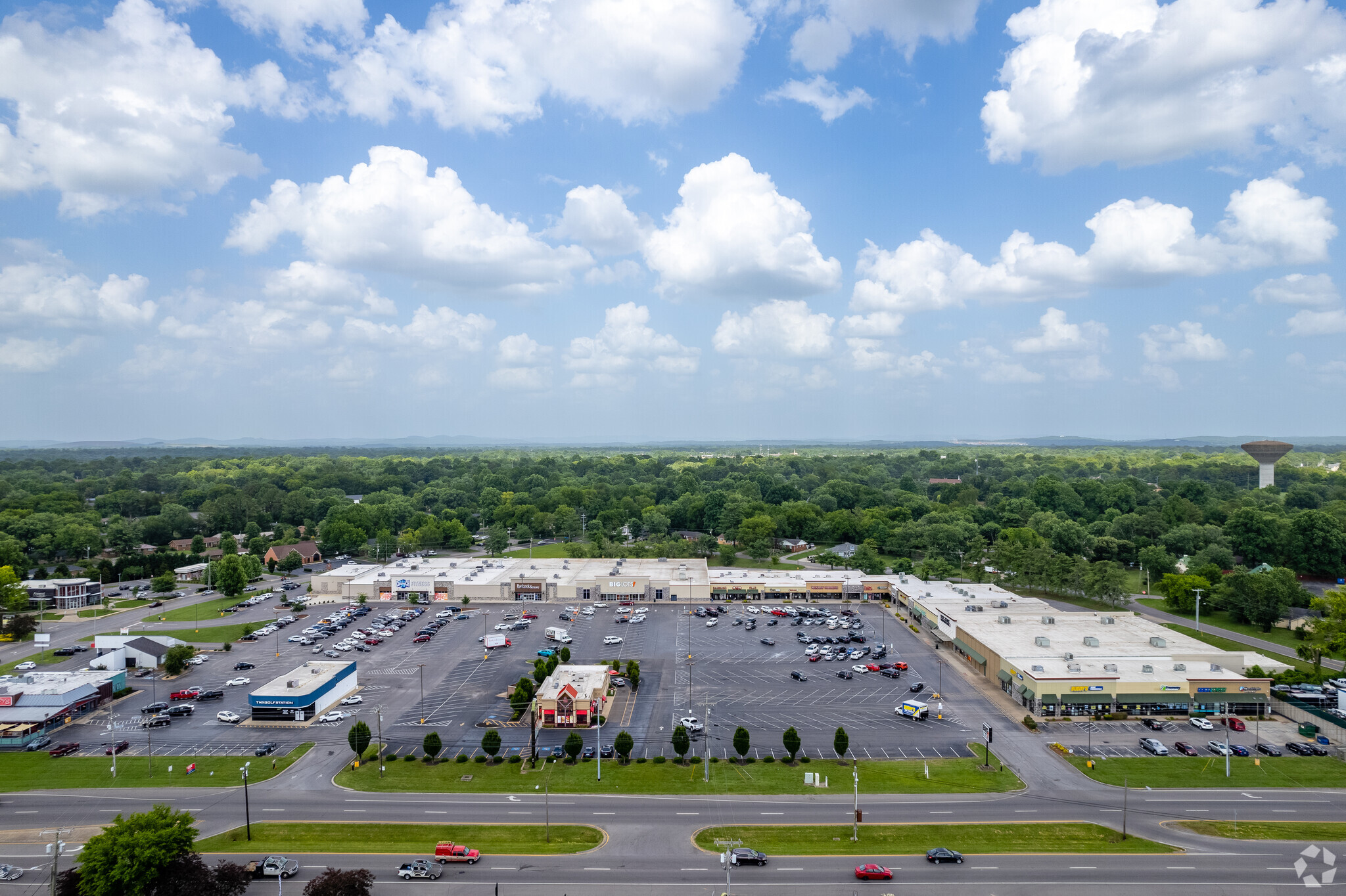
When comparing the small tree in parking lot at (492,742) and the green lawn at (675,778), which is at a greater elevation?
the small tree in parking lot at (492,742)

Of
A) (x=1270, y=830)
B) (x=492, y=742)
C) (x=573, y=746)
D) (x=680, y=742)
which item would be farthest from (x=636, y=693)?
(x=1270, y=830)

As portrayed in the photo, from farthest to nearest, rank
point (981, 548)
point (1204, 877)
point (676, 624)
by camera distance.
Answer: point (981, 548) < point (676, 624) < point (1204, 877)

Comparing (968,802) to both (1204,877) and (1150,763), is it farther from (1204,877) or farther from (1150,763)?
(1150,763)

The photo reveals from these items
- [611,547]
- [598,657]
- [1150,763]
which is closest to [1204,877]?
[1150,763]

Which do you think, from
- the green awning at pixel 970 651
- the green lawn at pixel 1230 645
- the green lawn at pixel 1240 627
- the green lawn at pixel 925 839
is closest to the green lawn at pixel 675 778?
the green lawn at pixel 925 839

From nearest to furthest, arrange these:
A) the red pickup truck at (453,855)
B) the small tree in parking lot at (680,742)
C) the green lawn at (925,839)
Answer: the red pickup truck at (453,855) → the green lawn at (925,839) → the small tree in parking lot at (680,742)

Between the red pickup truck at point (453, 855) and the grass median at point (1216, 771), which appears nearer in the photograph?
the red pickup truck at point (453, 855)

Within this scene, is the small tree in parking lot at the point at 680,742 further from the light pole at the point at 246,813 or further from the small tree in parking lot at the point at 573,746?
the light pole at the point at 246,813
